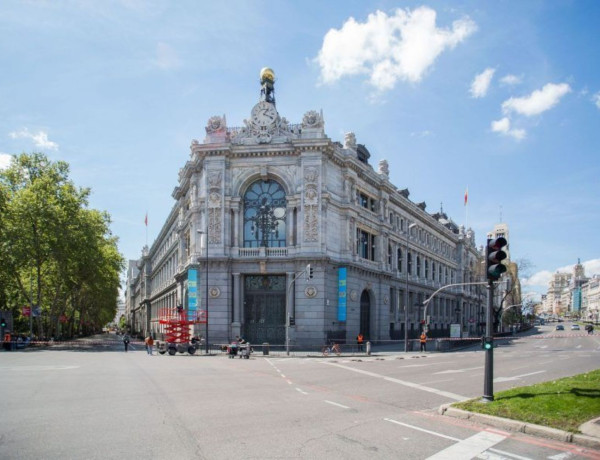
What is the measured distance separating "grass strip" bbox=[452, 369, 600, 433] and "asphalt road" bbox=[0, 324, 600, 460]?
802 mm

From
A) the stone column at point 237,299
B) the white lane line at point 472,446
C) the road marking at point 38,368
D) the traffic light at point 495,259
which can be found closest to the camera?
the white lane line at point 472,446

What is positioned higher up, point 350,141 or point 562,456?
point 350,141

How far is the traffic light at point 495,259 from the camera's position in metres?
12.9

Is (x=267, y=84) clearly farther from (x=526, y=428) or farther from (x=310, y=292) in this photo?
(x=526, y=428)

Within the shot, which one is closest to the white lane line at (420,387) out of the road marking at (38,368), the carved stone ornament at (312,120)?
the road marking at (38,368)

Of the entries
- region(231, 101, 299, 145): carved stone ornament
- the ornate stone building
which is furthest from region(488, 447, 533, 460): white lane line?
region(231, 101, 299, 145): carved stone ornament

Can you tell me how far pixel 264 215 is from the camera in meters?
42.0

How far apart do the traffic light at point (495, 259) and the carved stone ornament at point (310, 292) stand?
2711 cm

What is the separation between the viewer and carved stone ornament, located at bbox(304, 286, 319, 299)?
1565 inches

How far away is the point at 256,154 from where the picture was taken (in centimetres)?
4162

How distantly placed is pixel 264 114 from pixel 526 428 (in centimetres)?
3595

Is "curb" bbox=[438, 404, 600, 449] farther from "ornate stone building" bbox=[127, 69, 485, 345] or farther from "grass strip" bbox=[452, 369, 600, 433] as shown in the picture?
"ornate stone building" bbox=[127, 69, 485, 345]

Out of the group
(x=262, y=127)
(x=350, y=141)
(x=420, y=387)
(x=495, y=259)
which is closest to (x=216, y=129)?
(x=262, y=127)

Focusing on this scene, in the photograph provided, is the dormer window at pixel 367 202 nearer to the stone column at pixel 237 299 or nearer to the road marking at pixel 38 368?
the stone column at pixel 237 299
